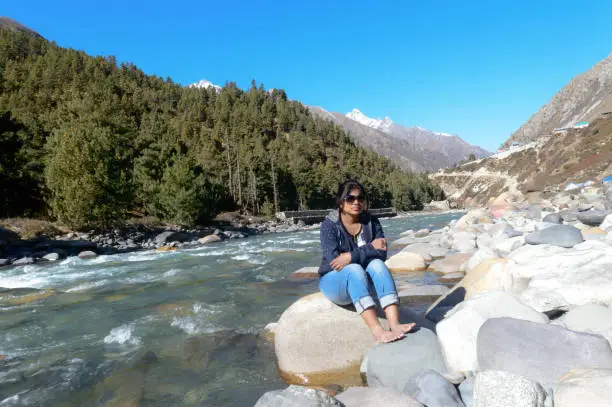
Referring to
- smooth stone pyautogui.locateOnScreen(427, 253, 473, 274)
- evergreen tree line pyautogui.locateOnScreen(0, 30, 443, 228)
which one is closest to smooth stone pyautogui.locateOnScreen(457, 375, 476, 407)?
smooth stone pyautogui.locateOnScreen(427, 253, 473, 274)

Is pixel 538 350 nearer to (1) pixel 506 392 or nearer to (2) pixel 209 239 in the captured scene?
(1) pixel 506 392

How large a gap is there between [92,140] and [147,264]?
16749 millimetres

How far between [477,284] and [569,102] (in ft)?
651

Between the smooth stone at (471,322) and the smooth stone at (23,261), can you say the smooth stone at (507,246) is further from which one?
the smooth stone at (23,261)

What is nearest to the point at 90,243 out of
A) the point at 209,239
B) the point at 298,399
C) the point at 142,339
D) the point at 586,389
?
the point at 209,239

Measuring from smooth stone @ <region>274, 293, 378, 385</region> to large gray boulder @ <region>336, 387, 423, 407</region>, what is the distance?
0.87 metres

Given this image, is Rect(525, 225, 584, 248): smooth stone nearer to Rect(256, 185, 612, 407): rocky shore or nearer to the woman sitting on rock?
Rect(256, 185, 612, 407): rocky shore

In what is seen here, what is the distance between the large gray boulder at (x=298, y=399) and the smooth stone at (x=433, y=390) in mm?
692

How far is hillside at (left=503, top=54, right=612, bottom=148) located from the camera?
155000 millimetres

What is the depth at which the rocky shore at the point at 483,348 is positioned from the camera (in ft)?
9.20

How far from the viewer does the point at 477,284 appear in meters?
5.94

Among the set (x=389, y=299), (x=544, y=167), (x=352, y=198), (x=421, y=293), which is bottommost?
(x=421, y=293)

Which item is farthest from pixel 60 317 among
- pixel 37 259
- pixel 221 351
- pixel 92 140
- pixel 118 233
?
pixel 92 140

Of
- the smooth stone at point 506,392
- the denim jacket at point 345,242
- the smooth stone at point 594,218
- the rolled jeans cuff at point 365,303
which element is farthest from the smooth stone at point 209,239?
the smooth stone at point 506,392
